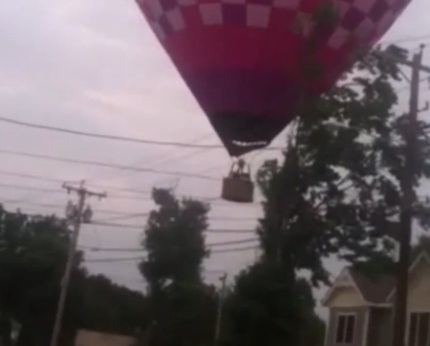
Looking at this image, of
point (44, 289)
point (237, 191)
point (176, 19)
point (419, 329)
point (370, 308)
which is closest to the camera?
point (237, 191)

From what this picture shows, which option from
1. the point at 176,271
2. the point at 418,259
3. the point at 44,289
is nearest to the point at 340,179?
the point at 418,259

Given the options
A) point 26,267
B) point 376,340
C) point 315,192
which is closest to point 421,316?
point 376,340

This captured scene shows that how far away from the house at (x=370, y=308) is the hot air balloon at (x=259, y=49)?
1983 cm

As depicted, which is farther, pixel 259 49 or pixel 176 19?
pixel 176 19

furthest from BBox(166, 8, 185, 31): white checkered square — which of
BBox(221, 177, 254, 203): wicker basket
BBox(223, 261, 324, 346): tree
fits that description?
BBox(223, 261, 324, 346): tree

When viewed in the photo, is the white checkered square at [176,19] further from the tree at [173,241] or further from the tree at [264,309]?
the tree at [173,241]

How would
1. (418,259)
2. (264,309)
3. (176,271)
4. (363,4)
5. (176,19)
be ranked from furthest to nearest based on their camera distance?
(176,271) → (418,259) → (264,309) → (176,19) → (363,4)

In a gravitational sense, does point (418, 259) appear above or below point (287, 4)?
below

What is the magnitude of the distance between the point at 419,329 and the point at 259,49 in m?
21.4

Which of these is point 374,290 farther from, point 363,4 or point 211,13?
point 211,13

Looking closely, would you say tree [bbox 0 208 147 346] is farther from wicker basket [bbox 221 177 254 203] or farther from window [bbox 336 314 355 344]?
wicker basket [bbox 221 177 254 203]

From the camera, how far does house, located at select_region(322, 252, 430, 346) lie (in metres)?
40.3

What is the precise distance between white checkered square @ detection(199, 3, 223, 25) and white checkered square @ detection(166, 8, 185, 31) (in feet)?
1.74

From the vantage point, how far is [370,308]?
145 feet
